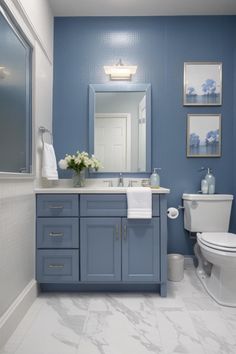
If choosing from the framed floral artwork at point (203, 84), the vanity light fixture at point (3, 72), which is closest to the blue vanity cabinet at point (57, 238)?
the vanity light fixture at point (3, 72)

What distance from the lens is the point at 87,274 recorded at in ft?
6.03

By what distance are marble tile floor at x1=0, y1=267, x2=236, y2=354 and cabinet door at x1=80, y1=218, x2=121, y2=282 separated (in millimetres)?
181

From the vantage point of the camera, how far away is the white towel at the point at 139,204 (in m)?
1.80

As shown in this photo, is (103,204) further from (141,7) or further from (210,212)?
(141,7)

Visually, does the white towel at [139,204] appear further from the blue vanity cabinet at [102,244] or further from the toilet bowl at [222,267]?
the toilet bowl at [222,267]

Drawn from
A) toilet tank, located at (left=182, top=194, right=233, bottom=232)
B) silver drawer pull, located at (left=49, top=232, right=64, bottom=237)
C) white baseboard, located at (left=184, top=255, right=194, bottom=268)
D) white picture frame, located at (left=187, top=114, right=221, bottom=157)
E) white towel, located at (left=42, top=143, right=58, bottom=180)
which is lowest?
white baseboard, located at (left=184, top=255, right=194, bottom=268)

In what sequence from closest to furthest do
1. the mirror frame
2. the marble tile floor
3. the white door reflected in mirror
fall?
the marble tile floor
the mirror frame
the white door reflected in mirror

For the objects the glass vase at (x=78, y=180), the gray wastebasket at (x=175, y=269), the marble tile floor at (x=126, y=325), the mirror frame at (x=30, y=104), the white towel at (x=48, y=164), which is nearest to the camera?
the marble tile floor at (x=126, y=325)

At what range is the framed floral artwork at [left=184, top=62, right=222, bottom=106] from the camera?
2.37m

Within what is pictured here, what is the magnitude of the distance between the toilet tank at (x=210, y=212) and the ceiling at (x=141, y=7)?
1.72m

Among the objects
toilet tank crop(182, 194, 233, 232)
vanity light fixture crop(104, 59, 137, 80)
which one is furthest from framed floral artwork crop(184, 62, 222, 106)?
toilet tank crop(182, 194, 233, 232)

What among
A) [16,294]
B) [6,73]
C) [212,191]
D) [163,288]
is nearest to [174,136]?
[212,191]

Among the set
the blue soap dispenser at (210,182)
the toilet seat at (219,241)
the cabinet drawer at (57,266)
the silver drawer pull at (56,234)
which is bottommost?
the cabinet drawer at (57,266)

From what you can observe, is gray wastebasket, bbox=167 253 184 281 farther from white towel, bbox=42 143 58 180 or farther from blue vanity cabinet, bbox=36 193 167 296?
white towel, bbox=42 143 58 180
